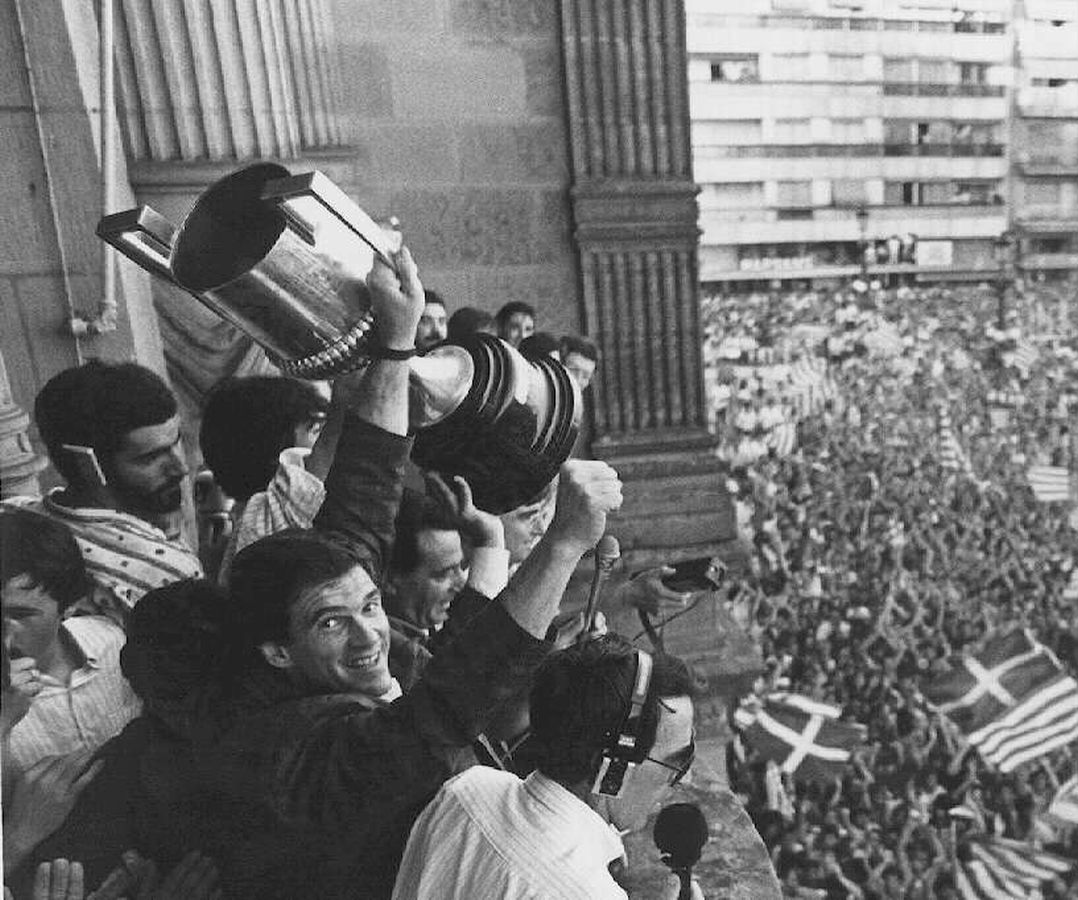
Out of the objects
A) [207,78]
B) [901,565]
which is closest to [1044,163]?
[901,565]

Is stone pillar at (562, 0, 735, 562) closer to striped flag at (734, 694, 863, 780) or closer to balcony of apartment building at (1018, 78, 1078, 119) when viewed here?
striped flag at (734, 694, 863, 780)

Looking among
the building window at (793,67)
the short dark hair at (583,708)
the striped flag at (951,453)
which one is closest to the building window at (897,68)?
the building window at (793,67)

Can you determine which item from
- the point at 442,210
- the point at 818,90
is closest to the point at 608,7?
the point at 442,210

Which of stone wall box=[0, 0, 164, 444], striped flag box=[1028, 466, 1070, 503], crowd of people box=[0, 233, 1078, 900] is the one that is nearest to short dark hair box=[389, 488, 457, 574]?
crowd of people box=[0, 233, 1078, 900]

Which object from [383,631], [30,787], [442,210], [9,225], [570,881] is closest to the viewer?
[570,881]

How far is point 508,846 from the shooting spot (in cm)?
110

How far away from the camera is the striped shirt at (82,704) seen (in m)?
1.31

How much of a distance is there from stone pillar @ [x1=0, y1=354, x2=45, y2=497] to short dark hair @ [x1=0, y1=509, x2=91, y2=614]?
768 mm

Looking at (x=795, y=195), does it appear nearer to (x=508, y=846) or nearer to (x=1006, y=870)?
(x=1006, y=870)

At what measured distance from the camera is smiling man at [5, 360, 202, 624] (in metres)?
1.58

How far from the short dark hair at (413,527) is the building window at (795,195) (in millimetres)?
23104

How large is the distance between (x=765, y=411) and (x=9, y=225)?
11079mm

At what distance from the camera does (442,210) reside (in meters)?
4.06

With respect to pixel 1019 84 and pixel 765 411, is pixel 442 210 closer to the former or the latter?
pixel 765 411
